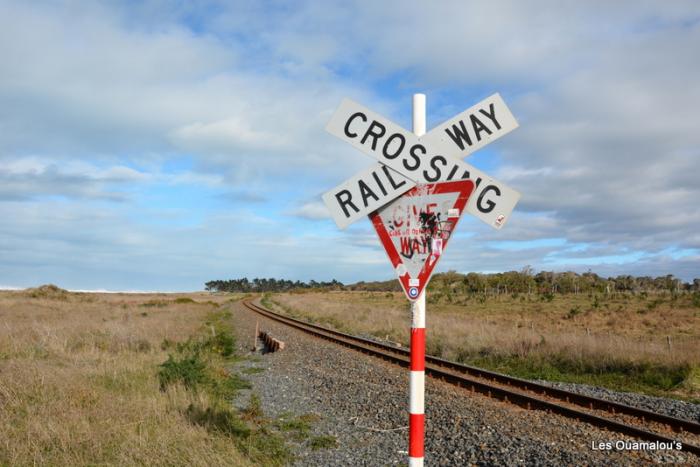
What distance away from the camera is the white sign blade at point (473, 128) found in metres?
3.81

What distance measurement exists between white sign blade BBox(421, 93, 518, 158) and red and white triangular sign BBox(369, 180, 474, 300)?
27 cm

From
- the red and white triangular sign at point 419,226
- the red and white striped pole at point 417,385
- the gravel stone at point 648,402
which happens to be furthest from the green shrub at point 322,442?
the gravel stone at point 648,402

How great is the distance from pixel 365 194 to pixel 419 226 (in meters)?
0.40

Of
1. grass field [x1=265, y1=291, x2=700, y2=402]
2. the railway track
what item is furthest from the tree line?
the railway track

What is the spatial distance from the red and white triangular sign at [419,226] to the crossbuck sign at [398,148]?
82mm

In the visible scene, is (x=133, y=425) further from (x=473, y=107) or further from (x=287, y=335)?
(x=287, y=335)

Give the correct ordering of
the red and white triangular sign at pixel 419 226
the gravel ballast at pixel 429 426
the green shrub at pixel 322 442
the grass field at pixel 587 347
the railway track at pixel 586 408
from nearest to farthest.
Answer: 1. the red and white triangular sign at pixel 419 226
2. the gravel ballast at pixel 429 426
3. the green shrub at pixel 322 442
4. the railway track at pixel 586 408
5. the grass field at pixel 587 347

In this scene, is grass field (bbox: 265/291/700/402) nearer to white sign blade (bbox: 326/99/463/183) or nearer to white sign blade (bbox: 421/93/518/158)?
white sign blade (bbox: 421/93/518/158)

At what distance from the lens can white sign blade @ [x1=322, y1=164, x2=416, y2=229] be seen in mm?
3838

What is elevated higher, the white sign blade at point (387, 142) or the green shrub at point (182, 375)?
the white sign blade at point (387, 142)

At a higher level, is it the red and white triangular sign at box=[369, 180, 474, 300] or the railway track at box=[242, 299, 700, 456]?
the red and white triangular sign at box=[369, 180, 474, 300]

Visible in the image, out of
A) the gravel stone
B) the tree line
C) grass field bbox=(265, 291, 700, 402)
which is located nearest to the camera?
the gravel stone

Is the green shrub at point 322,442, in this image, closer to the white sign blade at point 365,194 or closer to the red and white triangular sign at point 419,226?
the red and white triangular sign at point 419,226

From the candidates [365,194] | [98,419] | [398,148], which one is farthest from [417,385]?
[98,419]
